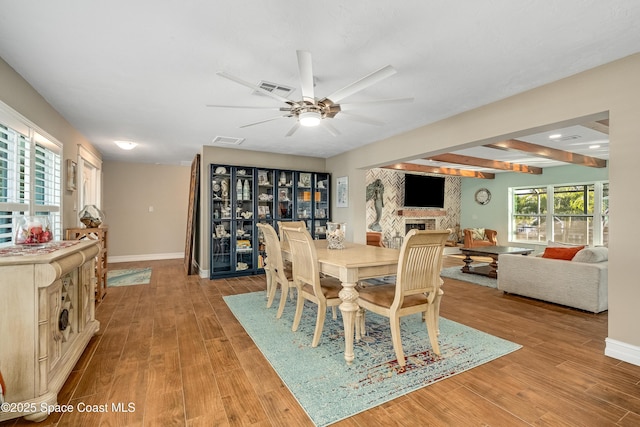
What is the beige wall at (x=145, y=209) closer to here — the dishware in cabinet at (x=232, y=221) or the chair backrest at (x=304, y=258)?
the dishware in cabinet at (x=232, y=221)

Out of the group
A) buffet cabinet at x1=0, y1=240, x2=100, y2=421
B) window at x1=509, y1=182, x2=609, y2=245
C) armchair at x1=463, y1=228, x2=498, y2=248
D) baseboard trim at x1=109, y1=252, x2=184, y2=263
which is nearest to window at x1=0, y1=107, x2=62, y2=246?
buffet cabinet at x1=0, y1=240, x2=100, y2=421

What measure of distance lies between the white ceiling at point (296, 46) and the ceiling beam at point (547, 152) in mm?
1919

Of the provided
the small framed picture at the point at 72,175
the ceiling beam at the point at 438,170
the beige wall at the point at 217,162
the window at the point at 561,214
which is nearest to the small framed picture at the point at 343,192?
the beige wall at the point at 217,162

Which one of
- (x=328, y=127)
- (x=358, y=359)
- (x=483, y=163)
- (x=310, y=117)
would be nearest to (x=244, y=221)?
(x=328, y=127)

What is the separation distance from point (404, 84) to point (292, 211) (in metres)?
3.52

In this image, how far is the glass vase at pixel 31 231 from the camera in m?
2.11

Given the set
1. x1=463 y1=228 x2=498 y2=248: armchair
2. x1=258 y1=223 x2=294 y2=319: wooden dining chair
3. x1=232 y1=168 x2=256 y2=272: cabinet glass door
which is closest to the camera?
x1=258 y1=223 x2=294 y2=319: wooden dining chair

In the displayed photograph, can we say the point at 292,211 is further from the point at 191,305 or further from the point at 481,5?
the point at 481,5

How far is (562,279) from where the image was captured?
3.56 metres

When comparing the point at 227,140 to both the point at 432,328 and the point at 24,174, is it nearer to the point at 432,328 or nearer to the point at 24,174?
the point at 24,174

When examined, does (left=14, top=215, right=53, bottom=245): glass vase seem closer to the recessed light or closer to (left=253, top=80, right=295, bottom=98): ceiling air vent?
(left=253, top=80, right=295, bottom=98): ceiling air vent

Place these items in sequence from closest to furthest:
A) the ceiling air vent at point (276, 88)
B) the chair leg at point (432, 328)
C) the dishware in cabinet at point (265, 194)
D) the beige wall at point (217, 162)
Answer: the chair leg at point (432, 328)
the ceiling air vent at point (276, 88)
the beige wall at point (217, 162)
the dishware in cabinet at point (265, 194)

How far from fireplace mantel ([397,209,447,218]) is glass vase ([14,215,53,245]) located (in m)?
7.25

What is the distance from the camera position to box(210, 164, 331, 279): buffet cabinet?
525 cm
